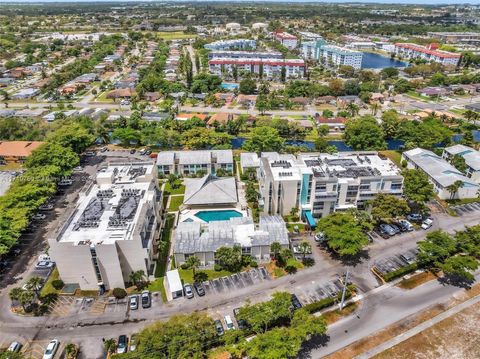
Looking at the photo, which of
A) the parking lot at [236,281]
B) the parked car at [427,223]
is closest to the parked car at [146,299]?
the parking lot at [236,281]

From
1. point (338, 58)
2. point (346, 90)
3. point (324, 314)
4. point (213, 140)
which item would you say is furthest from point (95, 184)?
point (338, 58)

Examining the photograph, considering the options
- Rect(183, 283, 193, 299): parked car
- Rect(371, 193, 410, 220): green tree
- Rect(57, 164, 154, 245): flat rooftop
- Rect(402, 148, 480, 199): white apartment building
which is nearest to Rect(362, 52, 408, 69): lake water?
Rect(402, 148, 480, 199): white apartment building

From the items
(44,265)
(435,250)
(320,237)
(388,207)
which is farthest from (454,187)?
(44,265)

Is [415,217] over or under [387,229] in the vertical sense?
under

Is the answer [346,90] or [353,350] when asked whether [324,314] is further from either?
[346,90]

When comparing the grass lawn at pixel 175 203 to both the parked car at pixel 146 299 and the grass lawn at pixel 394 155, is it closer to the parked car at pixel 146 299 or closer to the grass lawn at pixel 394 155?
the parked car at pixel 146 299

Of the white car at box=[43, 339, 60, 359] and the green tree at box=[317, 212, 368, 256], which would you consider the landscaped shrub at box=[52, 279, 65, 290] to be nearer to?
the white car at box=[43, 339, 60, 359]

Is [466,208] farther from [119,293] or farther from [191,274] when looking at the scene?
[119,293]
